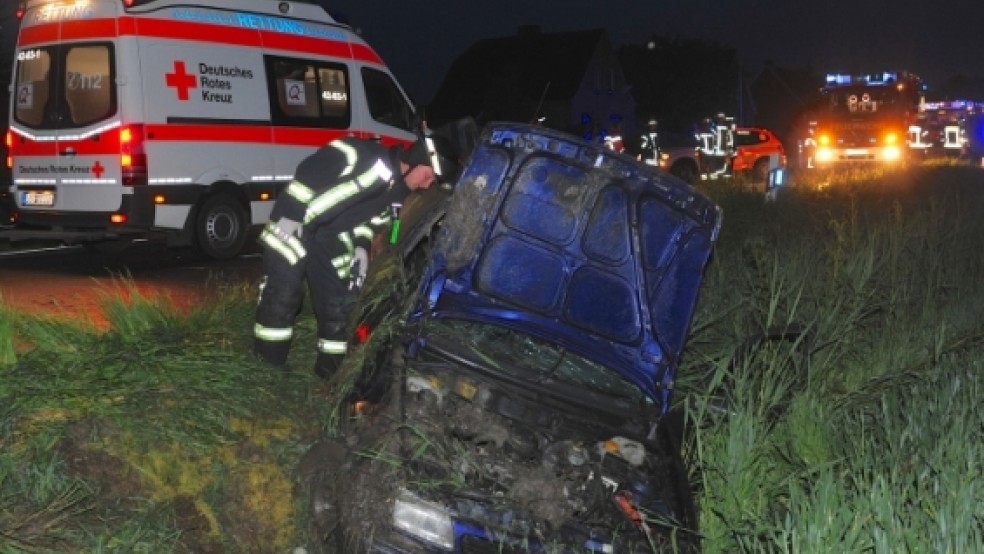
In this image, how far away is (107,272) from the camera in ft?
36.0

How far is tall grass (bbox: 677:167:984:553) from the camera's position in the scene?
3.62m

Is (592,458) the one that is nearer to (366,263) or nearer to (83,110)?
(366,263)

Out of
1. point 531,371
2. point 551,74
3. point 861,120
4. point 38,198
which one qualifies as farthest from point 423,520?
point 551,74

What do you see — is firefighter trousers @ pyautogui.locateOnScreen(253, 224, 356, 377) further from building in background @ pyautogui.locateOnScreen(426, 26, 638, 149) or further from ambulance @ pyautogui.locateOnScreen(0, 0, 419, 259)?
building in background @ pyautogui.locateOnScreen(426, 26, 638, 149)

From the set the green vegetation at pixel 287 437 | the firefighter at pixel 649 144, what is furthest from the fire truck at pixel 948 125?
the green vegetation at pixel 287 437

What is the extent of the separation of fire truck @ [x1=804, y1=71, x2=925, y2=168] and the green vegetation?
68.7 ft

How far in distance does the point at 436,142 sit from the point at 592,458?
6.73 feet

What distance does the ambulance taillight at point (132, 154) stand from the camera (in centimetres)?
1046

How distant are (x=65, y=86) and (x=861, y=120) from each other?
68.5 feet

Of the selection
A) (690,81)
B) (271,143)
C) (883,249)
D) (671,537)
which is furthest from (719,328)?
(690,81)

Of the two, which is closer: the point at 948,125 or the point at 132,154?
the point at 132,154

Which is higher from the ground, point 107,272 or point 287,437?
point 287,437

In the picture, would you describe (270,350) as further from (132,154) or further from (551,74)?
(551,74)

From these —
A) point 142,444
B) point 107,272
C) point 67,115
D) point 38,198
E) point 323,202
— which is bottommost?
point 107,272
